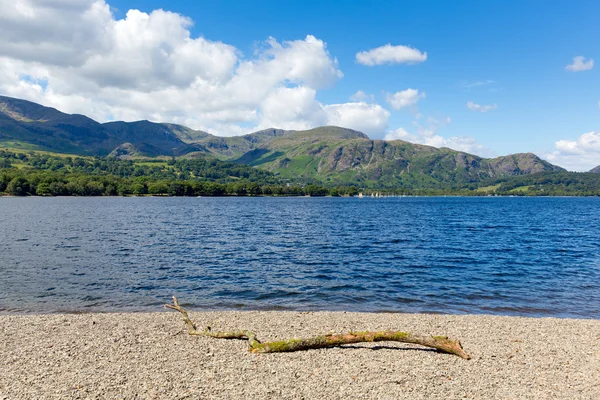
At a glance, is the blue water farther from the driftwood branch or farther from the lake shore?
the driftwood branch

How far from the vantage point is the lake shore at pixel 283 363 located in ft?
41.8

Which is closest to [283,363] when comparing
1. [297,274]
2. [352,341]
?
[352,341]

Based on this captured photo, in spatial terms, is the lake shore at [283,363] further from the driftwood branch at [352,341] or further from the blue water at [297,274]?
the blue water at [297,274]

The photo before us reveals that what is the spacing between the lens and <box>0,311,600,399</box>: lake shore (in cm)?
1273

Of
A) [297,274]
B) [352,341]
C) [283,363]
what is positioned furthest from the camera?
[297,274]

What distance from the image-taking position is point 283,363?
1509 cm

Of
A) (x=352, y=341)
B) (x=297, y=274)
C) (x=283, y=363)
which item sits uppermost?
(x=352, y=341)

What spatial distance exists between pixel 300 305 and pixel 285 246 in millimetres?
29740

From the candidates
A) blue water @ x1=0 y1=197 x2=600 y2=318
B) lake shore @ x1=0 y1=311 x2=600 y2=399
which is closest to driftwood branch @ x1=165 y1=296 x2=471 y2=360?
lake shore @ x1=0 y1=311 x2=600 y2=399

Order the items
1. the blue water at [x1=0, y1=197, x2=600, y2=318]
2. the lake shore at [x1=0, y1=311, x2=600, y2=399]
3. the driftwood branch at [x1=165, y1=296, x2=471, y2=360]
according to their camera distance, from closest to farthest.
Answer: the lake shore at [x1=0, y1=311, x2=600, y2=399] → the driftwood branch at [x1=165, y1=296, x2=471, y2=360] → the blue water at [x1=0, y1=197, x2=600, y2=318]

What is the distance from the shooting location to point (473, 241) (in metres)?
65.9

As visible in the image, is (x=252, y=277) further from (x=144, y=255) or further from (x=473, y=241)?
(x=473, y=241)

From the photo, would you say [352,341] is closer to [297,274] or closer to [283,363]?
[283,363]

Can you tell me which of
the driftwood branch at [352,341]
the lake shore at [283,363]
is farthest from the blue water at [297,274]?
the driftwood branch at [352,341]
